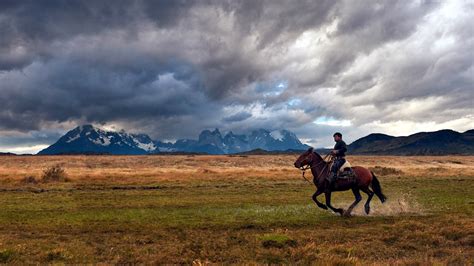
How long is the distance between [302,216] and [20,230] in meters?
14.0

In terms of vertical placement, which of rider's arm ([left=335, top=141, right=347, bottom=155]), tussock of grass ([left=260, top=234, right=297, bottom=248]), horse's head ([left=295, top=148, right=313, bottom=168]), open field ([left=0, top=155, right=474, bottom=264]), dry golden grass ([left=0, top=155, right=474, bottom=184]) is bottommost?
open field ([left=0, top=155, right=474, bottom=264])

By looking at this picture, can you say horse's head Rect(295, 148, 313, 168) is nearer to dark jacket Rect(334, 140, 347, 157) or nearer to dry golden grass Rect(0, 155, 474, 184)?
dark jacket Rect(334, 140, 347, 157)

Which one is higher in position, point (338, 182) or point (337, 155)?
→ point (337, 155)

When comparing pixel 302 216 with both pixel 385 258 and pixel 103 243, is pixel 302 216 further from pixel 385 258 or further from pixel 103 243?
pixel 103 243

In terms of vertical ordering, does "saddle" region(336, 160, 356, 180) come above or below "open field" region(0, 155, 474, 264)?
above

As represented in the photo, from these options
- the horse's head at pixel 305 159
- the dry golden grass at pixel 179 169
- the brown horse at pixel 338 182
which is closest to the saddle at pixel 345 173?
the brown horse at pixel 338 182

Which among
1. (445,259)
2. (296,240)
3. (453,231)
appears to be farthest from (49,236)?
(453,231)

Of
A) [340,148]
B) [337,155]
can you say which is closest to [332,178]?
[337,155]

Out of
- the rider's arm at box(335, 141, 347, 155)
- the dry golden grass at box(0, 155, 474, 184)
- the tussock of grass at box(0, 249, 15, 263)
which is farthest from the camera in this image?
the dry golden grass at box(0, 155, 474, 184)

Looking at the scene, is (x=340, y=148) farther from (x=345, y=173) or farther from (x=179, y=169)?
(x=179, y=169)

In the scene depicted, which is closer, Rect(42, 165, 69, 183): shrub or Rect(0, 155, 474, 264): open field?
Rect(0, 155, 474, 264): open field

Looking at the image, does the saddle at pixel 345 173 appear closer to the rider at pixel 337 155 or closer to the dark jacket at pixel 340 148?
the rider at pixel 337 155

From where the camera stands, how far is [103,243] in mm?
14586

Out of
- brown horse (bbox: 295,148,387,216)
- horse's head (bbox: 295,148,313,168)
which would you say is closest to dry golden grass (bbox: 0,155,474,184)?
horse's head (bbox: 295,148,313,168)
